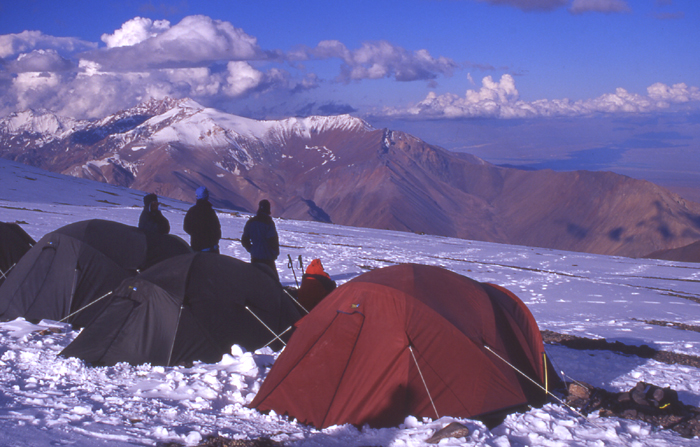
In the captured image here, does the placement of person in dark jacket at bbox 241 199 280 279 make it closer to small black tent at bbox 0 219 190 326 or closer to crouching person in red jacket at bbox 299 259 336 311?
crouching person in red jacket at bbox 299 259 336 311

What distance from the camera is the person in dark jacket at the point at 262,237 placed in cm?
1257

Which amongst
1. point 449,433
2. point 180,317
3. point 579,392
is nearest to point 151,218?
point 180,317

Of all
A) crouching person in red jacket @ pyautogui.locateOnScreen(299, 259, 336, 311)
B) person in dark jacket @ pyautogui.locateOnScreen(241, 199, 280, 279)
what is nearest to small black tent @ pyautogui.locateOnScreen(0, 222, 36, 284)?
person in dark jacket @ pyautogui.locateOnScreen(241, 199, 280, 279)

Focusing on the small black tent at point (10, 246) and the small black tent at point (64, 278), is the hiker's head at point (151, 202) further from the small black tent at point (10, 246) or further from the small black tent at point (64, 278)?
the small black tent at point (10, 246)

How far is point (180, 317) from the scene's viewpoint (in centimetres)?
924

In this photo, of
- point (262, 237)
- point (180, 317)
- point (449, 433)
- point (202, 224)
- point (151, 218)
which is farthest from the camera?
point (151, 218)

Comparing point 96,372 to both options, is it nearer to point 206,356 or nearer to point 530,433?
point 206,356

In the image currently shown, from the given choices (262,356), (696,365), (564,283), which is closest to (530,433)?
(262,356)

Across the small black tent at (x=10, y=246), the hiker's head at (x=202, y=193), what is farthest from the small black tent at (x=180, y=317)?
the small black tent at (x=10, y=246)

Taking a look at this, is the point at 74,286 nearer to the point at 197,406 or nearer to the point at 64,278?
the point at 64,278

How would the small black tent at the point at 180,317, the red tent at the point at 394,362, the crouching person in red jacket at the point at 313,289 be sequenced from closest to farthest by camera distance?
the red tent at the point at 394,362 → the small black tent at the point at 180,317 → the crouching person in red jacket at the point at 313,289

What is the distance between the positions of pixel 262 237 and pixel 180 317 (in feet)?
12.1

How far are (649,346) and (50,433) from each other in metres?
12.8

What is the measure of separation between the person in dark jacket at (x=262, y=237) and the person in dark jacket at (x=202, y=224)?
0.72m
